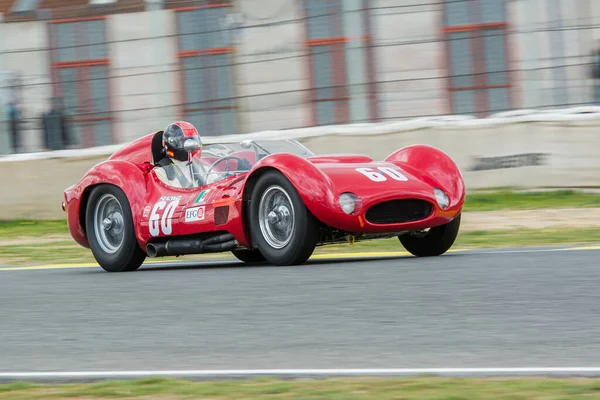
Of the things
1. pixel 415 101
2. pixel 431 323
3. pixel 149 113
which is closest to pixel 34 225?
pixel 149 113

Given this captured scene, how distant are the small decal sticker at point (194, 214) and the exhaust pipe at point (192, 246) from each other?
0.15 metres

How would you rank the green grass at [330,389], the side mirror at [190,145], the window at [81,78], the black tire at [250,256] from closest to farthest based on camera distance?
the green grass at [330,389]
the side mirror at [190,145]
the black tire at [250,256]
the window at [81,78]

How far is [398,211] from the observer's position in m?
7.58

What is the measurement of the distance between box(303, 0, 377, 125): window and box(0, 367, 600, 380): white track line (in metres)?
9.79

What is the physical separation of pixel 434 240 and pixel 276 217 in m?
1.26

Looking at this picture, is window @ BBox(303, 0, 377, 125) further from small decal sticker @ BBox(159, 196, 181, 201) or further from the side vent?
the side vent

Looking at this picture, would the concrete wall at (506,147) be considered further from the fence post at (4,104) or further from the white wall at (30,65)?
the fence post at (4,104)

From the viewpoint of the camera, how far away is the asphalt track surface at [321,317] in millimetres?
4234

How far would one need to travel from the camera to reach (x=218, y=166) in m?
8.55

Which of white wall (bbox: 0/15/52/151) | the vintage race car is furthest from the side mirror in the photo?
white wall (bbox: 0/15/52/151)

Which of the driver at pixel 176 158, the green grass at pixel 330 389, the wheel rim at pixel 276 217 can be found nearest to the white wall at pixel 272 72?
the driver at pixel 176 158

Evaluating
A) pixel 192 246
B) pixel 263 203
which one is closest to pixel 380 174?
pixel 263 203

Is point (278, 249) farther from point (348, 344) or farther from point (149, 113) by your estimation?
point (149, 113)

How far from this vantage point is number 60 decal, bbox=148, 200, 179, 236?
8375 millimetres
